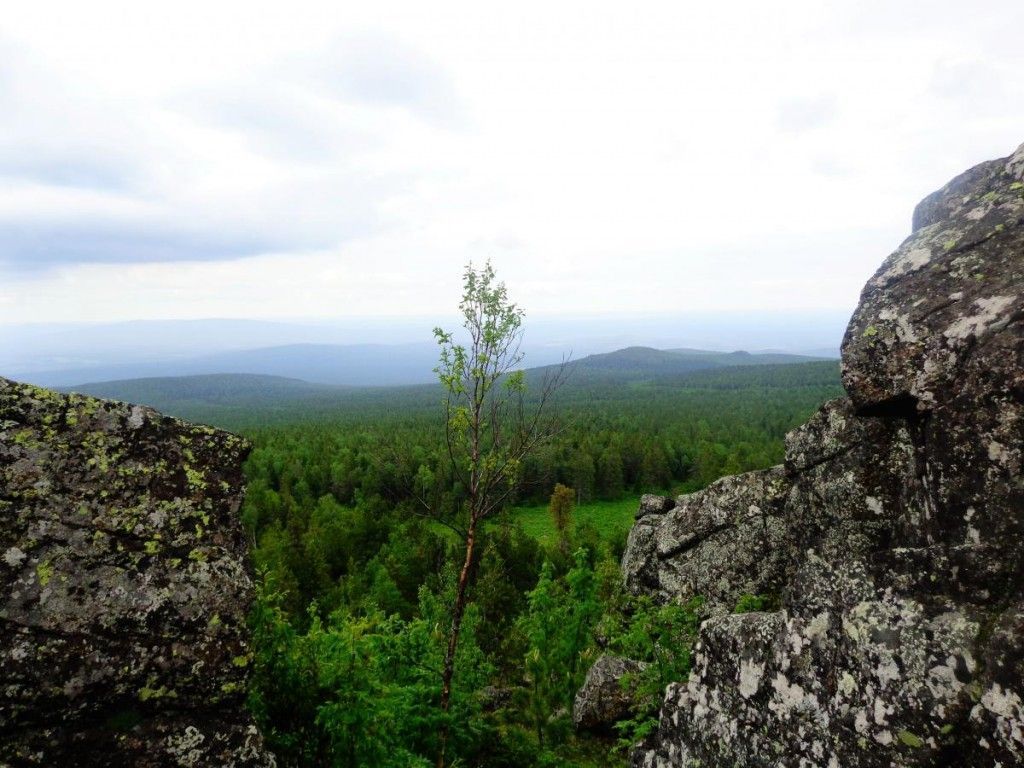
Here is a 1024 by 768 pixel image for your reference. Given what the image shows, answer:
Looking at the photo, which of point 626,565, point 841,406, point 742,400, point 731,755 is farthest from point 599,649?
point 742,400

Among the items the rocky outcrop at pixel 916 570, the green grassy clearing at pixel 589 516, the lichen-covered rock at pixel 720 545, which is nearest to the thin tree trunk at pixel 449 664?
the rocky outcrop at pixel 916 570

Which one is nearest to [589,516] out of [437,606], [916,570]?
[437,606]

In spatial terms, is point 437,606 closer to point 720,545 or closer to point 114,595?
point 720,545

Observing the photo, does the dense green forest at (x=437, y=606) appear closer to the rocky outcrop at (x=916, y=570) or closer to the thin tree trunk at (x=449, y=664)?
the thin tree trunk at (x=449, y=664)

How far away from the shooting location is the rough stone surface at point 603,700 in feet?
57.6

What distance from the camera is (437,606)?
20.6m

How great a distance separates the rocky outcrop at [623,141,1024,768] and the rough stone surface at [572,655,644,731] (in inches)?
425

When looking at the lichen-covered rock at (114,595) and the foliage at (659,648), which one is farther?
the foliage at (659,648)

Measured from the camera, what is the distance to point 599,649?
2353 cm

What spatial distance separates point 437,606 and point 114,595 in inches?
624

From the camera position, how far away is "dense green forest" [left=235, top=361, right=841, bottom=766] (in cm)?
780

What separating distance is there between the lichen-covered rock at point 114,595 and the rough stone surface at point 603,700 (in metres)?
14.1

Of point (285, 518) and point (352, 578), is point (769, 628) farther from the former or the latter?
point (285, 518)

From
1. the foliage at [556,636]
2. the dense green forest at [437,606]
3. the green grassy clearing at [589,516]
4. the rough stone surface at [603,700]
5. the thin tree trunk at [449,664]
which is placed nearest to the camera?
the dense green forest at [437,606]
